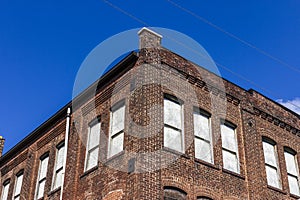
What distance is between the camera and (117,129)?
15984mm

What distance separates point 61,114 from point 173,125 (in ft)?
21.5

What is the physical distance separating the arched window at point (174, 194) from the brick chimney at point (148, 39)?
533cm

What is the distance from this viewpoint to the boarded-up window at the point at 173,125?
15.2m

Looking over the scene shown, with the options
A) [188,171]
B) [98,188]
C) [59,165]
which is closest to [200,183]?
[188,171]

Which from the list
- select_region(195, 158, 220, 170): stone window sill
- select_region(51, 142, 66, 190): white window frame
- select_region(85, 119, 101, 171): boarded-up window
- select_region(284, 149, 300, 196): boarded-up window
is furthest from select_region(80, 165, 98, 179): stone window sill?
select_region(284, 149, 300, 196): boarded-up window

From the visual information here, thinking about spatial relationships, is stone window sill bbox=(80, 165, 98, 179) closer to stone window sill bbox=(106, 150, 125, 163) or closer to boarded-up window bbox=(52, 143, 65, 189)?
stone window sill bbox=(106, 150, 125, 163)

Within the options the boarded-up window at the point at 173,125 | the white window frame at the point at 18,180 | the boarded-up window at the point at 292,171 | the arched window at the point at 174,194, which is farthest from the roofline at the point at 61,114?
the boarded-up window at the point at 292,171

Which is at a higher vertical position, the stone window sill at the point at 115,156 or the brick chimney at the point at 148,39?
the brick chimney at the point at 148,39

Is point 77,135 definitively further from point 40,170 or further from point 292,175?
point 292,175

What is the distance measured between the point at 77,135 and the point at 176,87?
16.0 ft

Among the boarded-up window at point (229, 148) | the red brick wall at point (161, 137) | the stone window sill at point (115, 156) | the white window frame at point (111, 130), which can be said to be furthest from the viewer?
the boarded-up window at point (229, 148)

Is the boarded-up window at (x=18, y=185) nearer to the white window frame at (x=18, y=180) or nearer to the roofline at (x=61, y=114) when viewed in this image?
the white window frame at (x=18, y=180)

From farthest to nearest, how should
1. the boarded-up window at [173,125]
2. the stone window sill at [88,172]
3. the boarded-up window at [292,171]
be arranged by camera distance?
the boarded-up window at [292,171] < the stone window sill at [88,172] < the boarded-up window at [173,125]

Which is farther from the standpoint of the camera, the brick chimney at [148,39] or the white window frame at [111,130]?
the brick chimney at [148,39]
